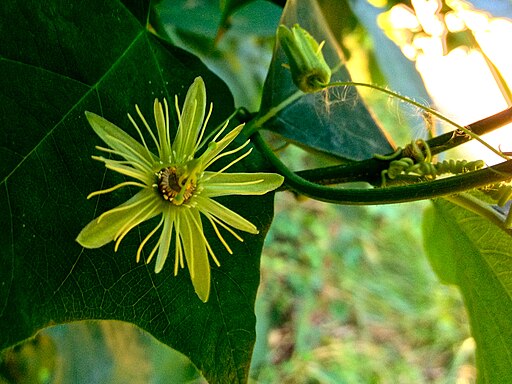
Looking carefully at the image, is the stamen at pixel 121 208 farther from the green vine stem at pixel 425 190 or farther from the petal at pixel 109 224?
the green vine stem at pixel 425 190

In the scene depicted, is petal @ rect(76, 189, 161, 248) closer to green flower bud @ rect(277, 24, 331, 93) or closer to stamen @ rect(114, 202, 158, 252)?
stamen @ rect(114, 202, 158, 252)

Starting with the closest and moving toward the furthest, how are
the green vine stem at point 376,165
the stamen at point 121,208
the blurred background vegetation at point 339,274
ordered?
the stamen at point 121,208, the green vine stem at point 376,165, the blurred background vegetation at point 339,274

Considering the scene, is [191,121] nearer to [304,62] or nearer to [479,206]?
[304,62]

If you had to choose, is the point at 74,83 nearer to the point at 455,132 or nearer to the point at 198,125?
the point at 198,125

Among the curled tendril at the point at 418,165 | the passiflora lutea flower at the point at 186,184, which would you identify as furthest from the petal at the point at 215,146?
the curled tendril at the point at 418,165

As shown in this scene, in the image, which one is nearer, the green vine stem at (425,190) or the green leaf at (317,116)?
the green vine stem at (425,190)

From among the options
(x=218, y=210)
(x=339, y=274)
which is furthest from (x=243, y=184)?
(x=339, y=274)

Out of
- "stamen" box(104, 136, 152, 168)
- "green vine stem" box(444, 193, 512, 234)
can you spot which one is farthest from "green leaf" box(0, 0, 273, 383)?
"green vine stem" box(444, 193, 512, 234)

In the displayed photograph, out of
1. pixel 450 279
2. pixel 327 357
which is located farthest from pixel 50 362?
pixel 327 357
